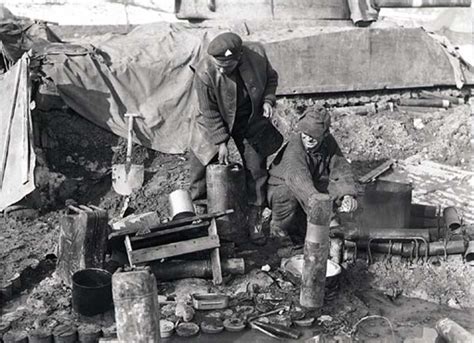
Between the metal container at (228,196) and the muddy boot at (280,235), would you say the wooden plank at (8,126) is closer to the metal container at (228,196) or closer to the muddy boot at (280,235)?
the metal container at (228,196)

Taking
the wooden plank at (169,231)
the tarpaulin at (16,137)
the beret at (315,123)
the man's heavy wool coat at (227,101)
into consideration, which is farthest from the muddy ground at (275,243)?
the beret at (315,123)

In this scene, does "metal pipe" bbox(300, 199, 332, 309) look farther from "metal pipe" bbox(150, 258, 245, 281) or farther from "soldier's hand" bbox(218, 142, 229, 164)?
"soldier's hand" bbox(218, 142, 229, 164)

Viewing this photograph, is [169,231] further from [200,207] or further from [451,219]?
[451,219]

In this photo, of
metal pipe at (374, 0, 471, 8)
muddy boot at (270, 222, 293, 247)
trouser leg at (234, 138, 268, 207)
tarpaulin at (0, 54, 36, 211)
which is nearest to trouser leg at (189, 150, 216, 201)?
trouser leg at (234, 138, 268, 207)

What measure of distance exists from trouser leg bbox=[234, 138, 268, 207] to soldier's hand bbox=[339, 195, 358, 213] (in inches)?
38.2

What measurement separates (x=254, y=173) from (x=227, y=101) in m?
0.80

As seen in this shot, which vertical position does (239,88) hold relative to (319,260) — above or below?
above

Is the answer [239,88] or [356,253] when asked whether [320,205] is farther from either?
[239,88]

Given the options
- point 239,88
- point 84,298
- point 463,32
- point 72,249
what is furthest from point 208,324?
point 463,32

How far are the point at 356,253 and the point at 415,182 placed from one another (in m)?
2.86

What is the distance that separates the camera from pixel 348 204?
5672 millimetres

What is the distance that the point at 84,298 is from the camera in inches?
190

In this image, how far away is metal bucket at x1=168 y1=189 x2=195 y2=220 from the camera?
6090 millimetres

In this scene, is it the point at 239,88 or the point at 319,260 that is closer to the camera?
the point at 319,260
